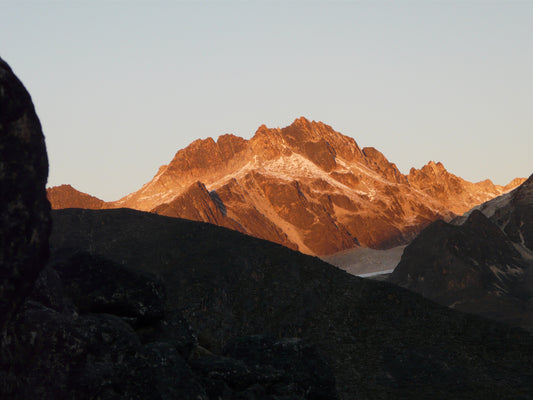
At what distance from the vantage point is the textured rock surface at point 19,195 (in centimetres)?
1437

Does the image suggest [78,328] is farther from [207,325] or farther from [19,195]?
[207,325]

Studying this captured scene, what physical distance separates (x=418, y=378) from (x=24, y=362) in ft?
99.2

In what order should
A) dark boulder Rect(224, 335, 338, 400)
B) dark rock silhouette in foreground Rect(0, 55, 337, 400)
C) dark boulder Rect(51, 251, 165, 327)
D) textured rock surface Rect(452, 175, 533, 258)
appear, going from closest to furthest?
dark rock silhouette in foreground Rect(0, 55, 337, 400) < dark boulder Rect(51, 251, 165, 327) < dark boulder Rect(224, 335, 338, 400) < textured rock surface Rect(452, 175, 533, 258)

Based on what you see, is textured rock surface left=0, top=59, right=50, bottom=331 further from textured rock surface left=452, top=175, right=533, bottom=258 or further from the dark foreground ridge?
textured rock surface left=452, top=175, right=533, bottom=258

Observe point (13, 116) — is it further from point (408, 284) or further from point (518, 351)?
point (408, 284)

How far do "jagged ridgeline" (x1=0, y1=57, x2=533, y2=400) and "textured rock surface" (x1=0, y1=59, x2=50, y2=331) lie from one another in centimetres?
4

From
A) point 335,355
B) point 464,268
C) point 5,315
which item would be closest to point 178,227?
point 335,355

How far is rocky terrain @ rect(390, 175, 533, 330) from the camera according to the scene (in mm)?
125688

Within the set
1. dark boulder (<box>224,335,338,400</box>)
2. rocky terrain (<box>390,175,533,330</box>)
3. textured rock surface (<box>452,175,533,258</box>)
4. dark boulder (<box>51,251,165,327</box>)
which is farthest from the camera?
textured rock surface (<box>452,175,533,258</box>)

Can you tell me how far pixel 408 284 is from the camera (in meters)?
151

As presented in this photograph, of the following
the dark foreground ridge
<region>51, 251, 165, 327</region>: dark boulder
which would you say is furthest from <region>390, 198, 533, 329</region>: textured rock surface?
<region>51, 251, 165, 327</region>: dark boulder

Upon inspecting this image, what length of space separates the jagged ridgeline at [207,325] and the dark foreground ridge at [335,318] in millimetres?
137

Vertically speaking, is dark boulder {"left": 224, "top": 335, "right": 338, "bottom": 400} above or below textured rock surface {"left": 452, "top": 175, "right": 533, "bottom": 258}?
below

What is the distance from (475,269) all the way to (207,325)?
100776mm
